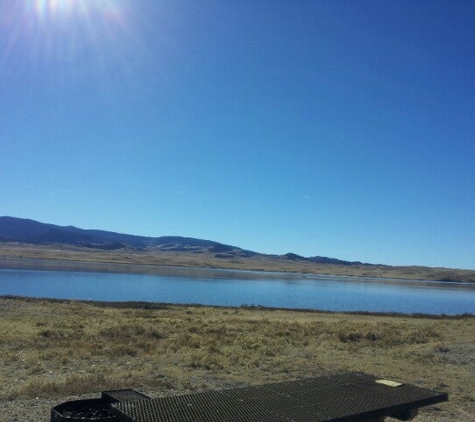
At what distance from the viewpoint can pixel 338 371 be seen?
14422mm

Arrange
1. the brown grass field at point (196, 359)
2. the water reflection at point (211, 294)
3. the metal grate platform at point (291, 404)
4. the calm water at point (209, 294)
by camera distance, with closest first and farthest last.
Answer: the metal grate platform at point (291, 404)
the brown grass field at point (196, 359)
the calm water at point (209, 294)
the water reflection at point (211, 294)

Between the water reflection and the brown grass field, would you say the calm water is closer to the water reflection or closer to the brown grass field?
the water reflection

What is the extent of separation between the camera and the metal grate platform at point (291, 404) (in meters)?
5.12

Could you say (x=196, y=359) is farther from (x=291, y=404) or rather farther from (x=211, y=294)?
(x=211, y=294)

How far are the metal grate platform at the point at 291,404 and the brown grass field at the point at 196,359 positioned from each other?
3297mm

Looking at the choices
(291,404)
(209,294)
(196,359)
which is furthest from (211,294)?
(291,404)

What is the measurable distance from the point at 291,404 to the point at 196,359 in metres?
9.79

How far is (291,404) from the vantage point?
5.75 m

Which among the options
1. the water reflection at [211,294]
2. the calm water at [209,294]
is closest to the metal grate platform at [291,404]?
the calm water at [209,294]

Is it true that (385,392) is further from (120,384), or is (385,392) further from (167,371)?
(167,371)

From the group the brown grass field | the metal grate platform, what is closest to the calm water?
the brown grass field

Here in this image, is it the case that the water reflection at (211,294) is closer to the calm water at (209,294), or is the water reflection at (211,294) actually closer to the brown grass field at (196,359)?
the calm water at (209,294)

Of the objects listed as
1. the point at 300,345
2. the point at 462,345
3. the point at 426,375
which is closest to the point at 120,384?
the point at 426,375

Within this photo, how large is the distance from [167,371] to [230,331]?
1146 centimetres
